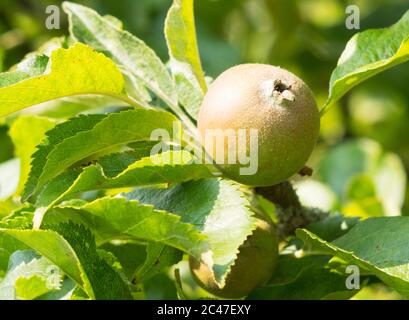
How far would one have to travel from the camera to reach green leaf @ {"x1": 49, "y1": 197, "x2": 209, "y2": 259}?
Answer: 3.74 ft

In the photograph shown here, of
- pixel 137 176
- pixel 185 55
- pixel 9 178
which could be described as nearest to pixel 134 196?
pixel 137 176

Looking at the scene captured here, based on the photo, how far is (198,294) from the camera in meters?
2.06

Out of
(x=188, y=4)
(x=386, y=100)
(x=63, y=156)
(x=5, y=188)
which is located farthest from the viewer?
(x=386, y=100)

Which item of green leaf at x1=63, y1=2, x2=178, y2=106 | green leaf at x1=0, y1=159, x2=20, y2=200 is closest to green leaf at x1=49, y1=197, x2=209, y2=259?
green leaf at x1=63, y1=2, x2=178, y2=106

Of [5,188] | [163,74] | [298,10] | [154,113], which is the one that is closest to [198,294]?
[5,188]

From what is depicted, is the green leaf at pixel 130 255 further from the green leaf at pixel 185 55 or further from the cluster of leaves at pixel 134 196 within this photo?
the green leaf at pixel 185 55

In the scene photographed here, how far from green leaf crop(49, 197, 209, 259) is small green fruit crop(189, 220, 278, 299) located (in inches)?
8.2

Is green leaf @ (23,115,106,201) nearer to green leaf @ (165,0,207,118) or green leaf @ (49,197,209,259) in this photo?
green leaf @ (49,197,209,259)

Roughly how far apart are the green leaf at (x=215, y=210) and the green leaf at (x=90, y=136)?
0.32 ft

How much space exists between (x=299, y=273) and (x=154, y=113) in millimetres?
456

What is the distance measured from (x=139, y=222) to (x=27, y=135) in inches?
24.6

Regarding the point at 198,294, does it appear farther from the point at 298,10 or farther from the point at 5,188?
the point at 298,10

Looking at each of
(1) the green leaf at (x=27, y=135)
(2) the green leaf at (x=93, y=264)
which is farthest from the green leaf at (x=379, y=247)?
(1) the green leaf at (x=27, y=135)

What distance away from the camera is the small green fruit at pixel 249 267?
139 cm
